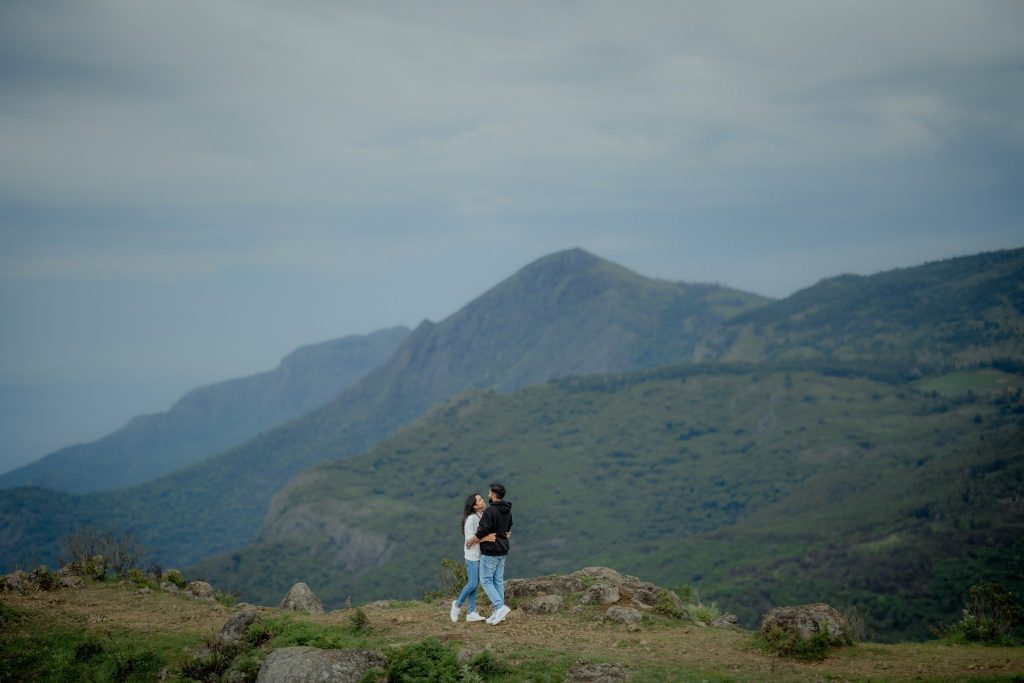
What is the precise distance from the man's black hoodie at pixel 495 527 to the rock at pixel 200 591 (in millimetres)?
14611

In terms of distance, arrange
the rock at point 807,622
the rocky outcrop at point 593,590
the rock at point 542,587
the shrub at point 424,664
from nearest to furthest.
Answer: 1. the shrub at point 424,664
2. the rock at point 807,622
3. the rocky outcrop at point 593,590
4. the rock at point 542,587

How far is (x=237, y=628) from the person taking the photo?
2048cm

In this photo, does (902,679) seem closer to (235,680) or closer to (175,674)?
(235,680)

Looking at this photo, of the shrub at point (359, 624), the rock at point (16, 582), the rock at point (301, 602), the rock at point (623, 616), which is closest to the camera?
the shrub at point (359, 624)

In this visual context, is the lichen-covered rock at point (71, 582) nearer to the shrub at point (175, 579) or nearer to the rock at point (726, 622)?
the shrub at point (175, 579)

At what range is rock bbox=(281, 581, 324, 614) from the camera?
27.0 metres

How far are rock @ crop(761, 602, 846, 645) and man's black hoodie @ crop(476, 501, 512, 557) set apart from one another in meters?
7.64

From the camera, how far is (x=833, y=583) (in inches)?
5374

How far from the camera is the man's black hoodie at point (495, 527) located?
66.1 feet

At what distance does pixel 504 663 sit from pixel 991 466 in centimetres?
17374

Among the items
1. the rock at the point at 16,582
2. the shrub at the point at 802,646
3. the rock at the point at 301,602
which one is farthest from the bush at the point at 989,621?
the rock at the point at 16,582

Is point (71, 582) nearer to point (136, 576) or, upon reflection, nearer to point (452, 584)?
point (136, 576)

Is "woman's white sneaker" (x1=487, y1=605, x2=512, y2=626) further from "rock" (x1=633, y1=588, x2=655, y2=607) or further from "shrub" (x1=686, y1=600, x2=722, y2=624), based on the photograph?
"shrub" (x1=686, y1=600, x2=722, y2=624)

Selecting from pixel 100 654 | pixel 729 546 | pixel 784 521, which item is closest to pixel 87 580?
pixel 100 654
